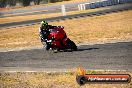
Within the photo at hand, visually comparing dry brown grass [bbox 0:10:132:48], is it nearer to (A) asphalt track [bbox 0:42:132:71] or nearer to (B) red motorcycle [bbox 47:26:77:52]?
(A) asphalt track [bbox 0:42:132:71]

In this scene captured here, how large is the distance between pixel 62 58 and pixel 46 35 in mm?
2919

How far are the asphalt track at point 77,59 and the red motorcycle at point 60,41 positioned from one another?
47 centimetres

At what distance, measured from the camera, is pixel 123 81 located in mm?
9883

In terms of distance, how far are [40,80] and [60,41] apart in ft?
17.7

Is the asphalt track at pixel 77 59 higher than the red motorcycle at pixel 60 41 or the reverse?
the reverse

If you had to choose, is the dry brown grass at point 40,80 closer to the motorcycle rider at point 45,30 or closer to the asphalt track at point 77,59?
the asphalt track at point 77,59

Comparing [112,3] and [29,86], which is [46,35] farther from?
[112,3]

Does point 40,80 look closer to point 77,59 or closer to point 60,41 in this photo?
point 77,59

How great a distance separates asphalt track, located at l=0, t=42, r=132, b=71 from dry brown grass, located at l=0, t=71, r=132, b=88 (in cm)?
93

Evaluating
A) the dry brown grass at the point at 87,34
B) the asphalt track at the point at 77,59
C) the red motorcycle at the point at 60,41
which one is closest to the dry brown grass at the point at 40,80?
the asphalt track at the point at 77,59

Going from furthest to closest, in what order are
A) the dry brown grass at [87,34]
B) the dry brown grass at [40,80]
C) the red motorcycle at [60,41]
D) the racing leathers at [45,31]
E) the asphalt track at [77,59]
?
the dry brown grass at [87,34], the racing leathers at [45,31], the red motorcycle at [60,41], the asphalt track at [77,59], the dry brown grass at [40,80]

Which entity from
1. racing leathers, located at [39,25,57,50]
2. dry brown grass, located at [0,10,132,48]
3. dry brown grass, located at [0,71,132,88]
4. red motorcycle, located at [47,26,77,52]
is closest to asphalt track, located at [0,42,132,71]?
red motorcycle, located at [47,26,77,52]

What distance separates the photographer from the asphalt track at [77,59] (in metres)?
14.6

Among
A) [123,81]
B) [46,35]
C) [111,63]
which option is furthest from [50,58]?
[123,81]
